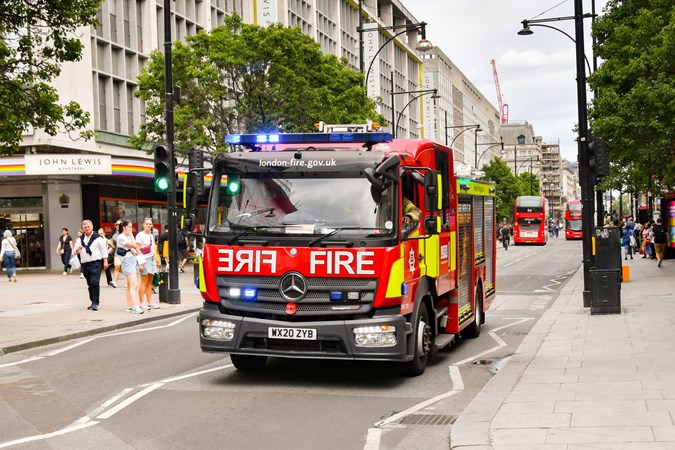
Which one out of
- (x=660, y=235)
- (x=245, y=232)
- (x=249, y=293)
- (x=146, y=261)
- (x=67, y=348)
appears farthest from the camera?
(x=660, y=235)

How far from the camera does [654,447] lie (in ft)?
19.4

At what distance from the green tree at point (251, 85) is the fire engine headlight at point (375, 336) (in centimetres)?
2470

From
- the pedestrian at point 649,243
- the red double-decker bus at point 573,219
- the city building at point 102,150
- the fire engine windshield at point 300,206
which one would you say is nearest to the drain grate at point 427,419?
the fire engine windshield at point 300,206

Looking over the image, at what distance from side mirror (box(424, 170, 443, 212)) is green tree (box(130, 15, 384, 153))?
24.0m

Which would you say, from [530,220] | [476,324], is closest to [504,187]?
[530,220]

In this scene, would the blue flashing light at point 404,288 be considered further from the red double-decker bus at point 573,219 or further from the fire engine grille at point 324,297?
the red double-decker bus at point 573,219

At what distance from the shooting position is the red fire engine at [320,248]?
8859 mm

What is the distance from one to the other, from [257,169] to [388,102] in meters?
83.3

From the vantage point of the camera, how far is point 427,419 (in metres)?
7.73

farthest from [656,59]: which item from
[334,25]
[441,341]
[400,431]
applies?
[334,25]

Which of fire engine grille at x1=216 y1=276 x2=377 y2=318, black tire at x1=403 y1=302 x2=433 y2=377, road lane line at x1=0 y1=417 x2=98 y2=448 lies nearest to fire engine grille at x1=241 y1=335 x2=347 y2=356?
fire engine grille at x1=216 y1=276 x2=377 y2=318

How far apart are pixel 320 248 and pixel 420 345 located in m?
1.75

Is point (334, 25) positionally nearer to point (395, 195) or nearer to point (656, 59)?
point (656, 59)

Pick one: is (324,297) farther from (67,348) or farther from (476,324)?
(67,348)
